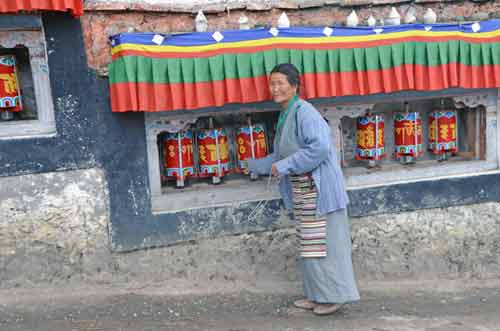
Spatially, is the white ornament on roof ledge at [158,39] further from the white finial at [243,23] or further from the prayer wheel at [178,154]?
the prayer wheel at [178,154]

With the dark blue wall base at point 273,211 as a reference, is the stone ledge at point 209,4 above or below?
above

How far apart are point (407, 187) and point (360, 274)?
80 cm

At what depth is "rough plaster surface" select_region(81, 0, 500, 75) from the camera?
12.7ft

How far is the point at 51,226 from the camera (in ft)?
12.8

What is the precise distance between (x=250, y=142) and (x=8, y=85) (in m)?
1.77

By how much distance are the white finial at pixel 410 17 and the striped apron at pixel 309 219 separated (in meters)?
1.63

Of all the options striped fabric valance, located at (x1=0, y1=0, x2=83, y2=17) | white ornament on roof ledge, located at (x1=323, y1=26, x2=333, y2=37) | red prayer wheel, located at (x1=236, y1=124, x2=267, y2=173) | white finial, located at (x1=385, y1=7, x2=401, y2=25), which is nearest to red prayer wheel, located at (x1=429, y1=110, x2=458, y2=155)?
white finial, located at (x1=385, y1=7, x2=401, y2=25)

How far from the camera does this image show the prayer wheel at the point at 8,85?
3869 mm

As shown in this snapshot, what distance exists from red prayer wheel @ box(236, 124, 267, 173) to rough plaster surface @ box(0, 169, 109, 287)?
108 centimetres

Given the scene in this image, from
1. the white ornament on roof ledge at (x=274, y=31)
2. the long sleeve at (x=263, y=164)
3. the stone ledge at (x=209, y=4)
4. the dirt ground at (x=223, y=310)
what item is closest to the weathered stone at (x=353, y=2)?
the stone ledge at (x=209, y=4)

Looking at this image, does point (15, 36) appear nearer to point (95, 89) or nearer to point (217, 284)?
point (95, 89)

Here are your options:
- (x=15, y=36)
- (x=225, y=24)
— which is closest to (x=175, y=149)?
(x=225, y=24)

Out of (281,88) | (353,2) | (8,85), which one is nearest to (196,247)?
(281,88)

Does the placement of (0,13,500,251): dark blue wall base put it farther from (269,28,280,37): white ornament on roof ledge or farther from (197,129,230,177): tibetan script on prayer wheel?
(269,28,280,37): white ornament on roof ledge
